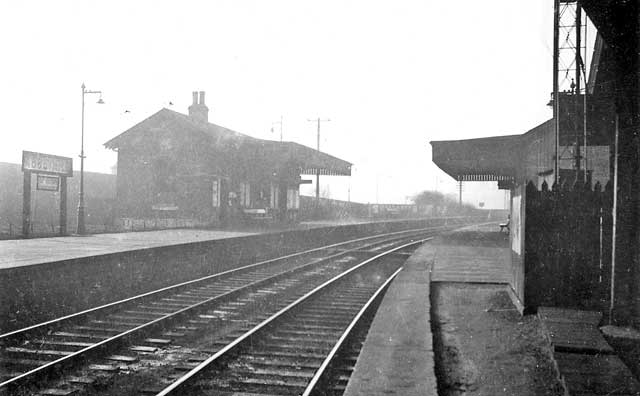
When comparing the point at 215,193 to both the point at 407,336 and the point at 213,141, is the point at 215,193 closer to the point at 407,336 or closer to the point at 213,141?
the point at 213,141

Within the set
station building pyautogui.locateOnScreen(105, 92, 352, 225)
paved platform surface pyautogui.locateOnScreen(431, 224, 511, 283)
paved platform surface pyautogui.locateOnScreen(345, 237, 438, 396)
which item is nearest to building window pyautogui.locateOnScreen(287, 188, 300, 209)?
→ station building pyautogui.locateOnScreen(105, 92, 352, 225)

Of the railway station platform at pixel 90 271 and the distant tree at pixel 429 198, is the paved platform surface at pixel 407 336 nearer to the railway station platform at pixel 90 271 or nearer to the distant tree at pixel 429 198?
the railway station platform at pixel 90 271

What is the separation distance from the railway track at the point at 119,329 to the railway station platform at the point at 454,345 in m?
2.51

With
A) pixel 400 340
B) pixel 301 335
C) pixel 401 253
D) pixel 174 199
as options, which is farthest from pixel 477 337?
pixel 174 199

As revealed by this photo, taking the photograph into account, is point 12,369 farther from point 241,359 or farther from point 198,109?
point 198,109

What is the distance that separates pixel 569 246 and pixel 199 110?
34913 millimetres

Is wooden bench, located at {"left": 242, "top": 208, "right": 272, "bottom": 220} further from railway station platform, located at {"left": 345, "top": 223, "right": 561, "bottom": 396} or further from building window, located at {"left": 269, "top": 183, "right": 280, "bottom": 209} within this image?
railway station platform, located at {"left": 345, "top": 223, "right": 561, "bottom": 396}

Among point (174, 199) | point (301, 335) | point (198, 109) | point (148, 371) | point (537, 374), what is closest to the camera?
point (537, 374)

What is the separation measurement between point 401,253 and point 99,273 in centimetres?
1262

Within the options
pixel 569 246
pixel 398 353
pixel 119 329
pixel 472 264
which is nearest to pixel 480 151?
pixel 472 264

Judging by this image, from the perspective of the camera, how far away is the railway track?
6.21 metres

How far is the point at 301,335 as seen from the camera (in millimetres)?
8227

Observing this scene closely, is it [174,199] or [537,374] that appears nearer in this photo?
[537,374]

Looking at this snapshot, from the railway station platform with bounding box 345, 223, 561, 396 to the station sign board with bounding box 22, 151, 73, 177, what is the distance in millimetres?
13741
